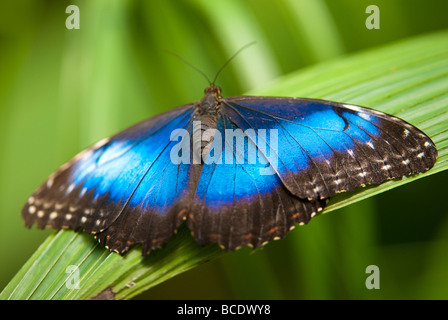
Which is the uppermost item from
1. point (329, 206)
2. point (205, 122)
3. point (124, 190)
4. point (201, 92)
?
point (201, 92)

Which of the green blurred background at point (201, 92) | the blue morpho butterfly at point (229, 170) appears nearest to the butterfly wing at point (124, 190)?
the blue morpho butterfly at point (229, 170)

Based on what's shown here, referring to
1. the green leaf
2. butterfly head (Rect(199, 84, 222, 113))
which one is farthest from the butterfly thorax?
the green leaf

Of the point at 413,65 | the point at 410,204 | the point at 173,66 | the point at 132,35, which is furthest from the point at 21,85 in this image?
the point at 410,204

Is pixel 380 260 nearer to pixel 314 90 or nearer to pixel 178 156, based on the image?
pixel 314 90

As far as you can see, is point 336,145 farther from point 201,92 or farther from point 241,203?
point 201,92

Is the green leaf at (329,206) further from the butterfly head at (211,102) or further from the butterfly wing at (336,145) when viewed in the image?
the butterfly head at (211,102)

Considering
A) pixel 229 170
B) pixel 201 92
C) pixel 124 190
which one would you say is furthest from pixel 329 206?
pixel 201 92
